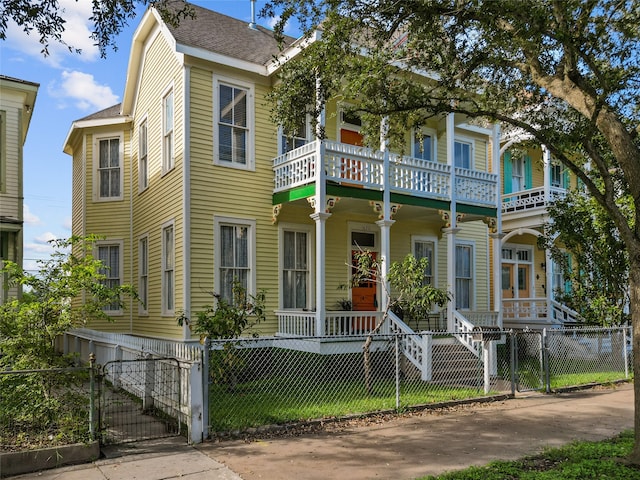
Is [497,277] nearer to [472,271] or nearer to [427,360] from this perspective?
[472,271]

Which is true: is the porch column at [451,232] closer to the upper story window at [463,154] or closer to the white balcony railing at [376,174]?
the white balcony railing at [376,174]

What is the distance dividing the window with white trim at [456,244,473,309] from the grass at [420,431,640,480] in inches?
434

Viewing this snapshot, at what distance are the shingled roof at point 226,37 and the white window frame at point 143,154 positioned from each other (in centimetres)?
338

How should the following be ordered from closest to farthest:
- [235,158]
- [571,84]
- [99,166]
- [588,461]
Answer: [588,461] < [571,84] < [235,158] < [99,166]

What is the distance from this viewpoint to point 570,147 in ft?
31.0

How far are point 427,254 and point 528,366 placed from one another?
5681mm

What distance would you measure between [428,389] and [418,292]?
83.8 inches

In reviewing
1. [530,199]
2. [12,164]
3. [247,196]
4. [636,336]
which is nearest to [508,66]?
[636,336]

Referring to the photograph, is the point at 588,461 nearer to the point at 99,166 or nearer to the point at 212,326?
the point at 212,326

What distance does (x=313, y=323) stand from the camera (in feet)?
43.3

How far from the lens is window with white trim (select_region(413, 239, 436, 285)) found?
17.3 metres

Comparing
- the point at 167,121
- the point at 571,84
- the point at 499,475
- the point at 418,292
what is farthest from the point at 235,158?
the point at 499,475

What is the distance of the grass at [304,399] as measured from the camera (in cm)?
834

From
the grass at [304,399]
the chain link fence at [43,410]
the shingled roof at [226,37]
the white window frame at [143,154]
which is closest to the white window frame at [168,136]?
the shingled roof at [226,37]
